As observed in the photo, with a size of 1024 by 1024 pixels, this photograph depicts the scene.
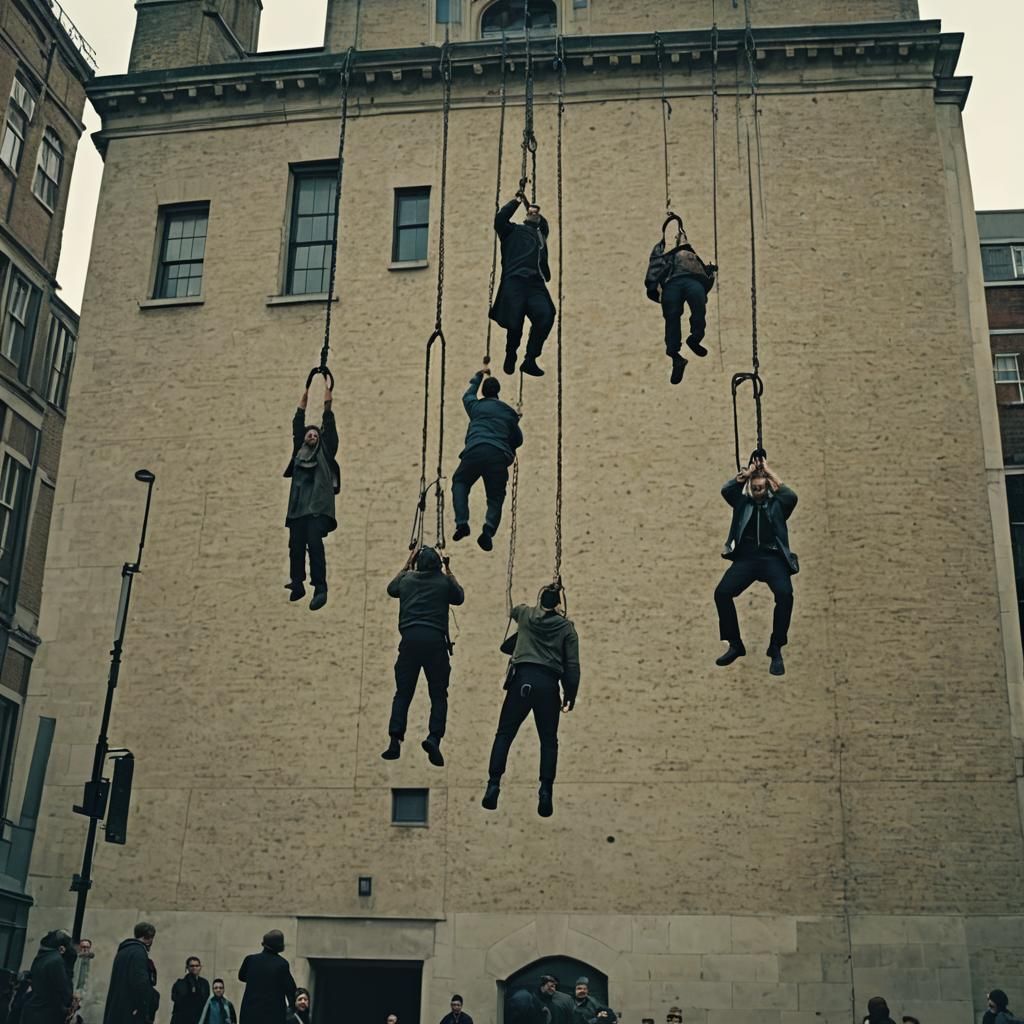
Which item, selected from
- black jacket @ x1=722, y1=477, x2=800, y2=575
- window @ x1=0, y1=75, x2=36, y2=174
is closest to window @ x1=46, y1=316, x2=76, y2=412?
window @ x1=0, y1=75, x2=36, y2=174

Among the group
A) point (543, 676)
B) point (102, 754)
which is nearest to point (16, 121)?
point (102, 754)

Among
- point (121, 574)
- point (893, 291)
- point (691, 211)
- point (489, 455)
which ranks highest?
point (691, 211)

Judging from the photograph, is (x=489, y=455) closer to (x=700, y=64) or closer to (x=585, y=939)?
(x=585, y=939)

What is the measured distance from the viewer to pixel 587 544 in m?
21.0

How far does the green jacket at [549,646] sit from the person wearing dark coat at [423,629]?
27.2 inches

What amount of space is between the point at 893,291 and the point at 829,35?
14.5 ft

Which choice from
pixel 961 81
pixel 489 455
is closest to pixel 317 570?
pixel 489 455

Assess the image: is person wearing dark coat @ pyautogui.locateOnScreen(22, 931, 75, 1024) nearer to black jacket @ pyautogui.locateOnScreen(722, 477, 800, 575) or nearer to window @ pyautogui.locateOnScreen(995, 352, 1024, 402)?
black jacket @ pyautogui.locateOnScreen(722, 477, 800, 575)

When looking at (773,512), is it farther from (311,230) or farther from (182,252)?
(182,252)

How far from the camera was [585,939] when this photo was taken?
19.1 metres

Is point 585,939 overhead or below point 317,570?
below

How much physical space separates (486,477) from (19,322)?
16560 millimetres

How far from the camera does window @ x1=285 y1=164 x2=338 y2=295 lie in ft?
77.5

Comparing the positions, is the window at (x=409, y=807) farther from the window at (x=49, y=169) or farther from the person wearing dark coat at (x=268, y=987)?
the window at (x=49, y=169)
